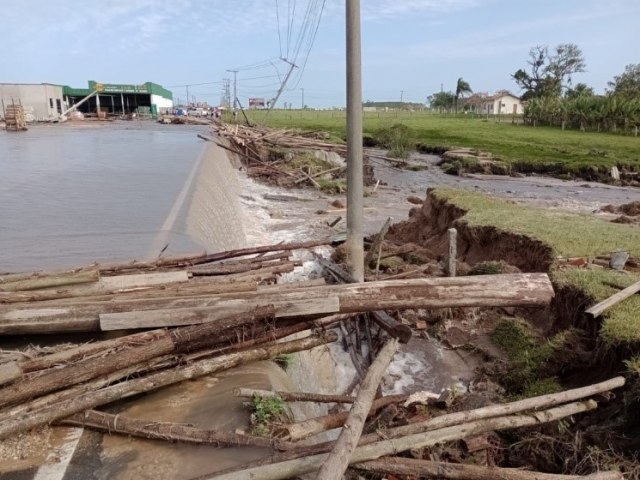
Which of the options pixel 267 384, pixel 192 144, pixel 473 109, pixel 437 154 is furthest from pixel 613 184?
pixel 473 109

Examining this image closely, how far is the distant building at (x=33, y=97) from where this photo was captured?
51.5 m

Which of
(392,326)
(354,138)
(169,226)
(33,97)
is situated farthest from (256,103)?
(392,326)

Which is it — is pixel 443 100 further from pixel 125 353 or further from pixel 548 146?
pixel 125 353

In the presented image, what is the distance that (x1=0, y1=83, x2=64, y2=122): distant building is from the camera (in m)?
51.5

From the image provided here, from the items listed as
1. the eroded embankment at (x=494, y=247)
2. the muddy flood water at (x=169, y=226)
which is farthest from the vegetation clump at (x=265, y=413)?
the eroded embankment at (x=494, y=247)

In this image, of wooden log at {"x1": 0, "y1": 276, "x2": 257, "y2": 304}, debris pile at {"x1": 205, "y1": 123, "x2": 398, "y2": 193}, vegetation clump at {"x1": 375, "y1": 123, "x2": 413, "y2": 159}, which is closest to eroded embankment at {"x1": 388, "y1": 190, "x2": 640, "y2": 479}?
wooden log at {"x1": 0, "y1": 276, "x2": 257, "y2": 304}

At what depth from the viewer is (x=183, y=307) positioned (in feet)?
15.6

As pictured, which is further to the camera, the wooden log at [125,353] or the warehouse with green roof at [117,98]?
the warehouse with green roof at [117,98]

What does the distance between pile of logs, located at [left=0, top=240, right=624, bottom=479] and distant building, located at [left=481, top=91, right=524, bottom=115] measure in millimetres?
92716

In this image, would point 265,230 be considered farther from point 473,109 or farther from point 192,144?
point 473,109

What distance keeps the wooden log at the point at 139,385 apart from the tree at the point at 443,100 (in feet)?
331

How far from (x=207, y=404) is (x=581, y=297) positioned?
5487mm

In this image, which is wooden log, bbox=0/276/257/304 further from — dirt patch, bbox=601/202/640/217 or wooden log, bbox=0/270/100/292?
dirt patch, bbox=601/202/640/217

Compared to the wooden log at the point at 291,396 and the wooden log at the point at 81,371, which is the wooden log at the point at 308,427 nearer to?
the wooden log at the point at 291,396
